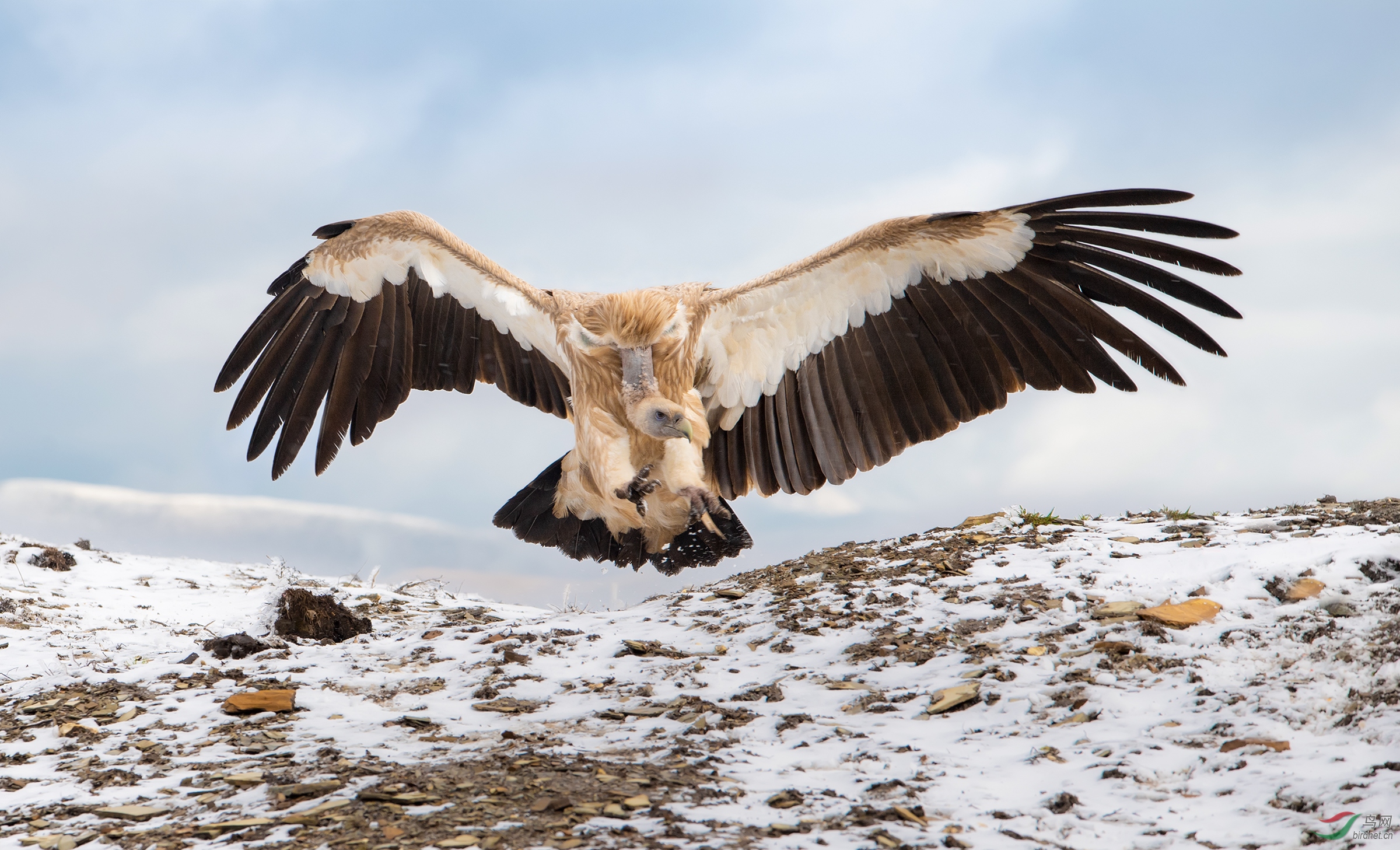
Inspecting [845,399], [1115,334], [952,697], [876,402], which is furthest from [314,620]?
[1115,334]

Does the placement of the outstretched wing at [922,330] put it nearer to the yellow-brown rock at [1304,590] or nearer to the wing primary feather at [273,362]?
the yellow-brown rock at [1304,590]

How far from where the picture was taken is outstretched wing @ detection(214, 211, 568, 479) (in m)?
6.08

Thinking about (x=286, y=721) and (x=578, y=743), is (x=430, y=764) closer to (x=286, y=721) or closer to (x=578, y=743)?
(x=578, y=743)

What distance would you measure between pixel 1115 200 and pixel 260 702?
473 cm

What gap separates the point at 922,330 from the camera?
579cm

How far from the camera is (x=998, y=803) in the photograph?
305cm

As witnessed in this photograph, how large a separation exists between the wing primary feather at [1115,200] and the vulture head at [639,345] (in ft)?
6.79

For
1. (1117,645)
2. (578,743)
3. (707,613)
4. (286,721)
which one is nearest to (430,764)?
(578,743)

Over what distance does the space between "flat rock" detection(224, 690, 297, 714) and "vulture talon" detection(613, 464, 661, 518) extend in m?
1.91

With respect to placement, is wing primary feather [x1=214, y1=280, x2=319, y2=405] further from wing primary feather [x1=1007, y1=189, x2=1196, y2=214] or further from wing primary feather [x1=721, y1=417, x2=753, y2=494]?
wing primary feather [x1=1007, y1=189, x2=1196, y2=214]

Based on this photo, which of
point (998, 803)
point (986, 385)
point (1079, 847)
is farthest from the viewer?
point (986, 385)

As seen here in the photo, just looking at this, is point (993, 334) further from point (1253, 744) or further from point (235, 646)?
point (235, 646)

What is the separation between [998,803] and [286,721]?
2.93m

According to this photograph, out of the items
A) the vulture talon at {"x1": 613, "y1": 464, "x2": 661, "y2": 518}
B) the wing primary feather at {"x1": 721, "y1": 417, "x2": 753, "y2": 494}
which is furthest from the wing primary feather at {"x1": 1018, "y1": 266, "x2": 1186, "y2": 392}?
the vulture talon at {"x1": 613, "y1": 464, "x2": 661, "y2": 518}
